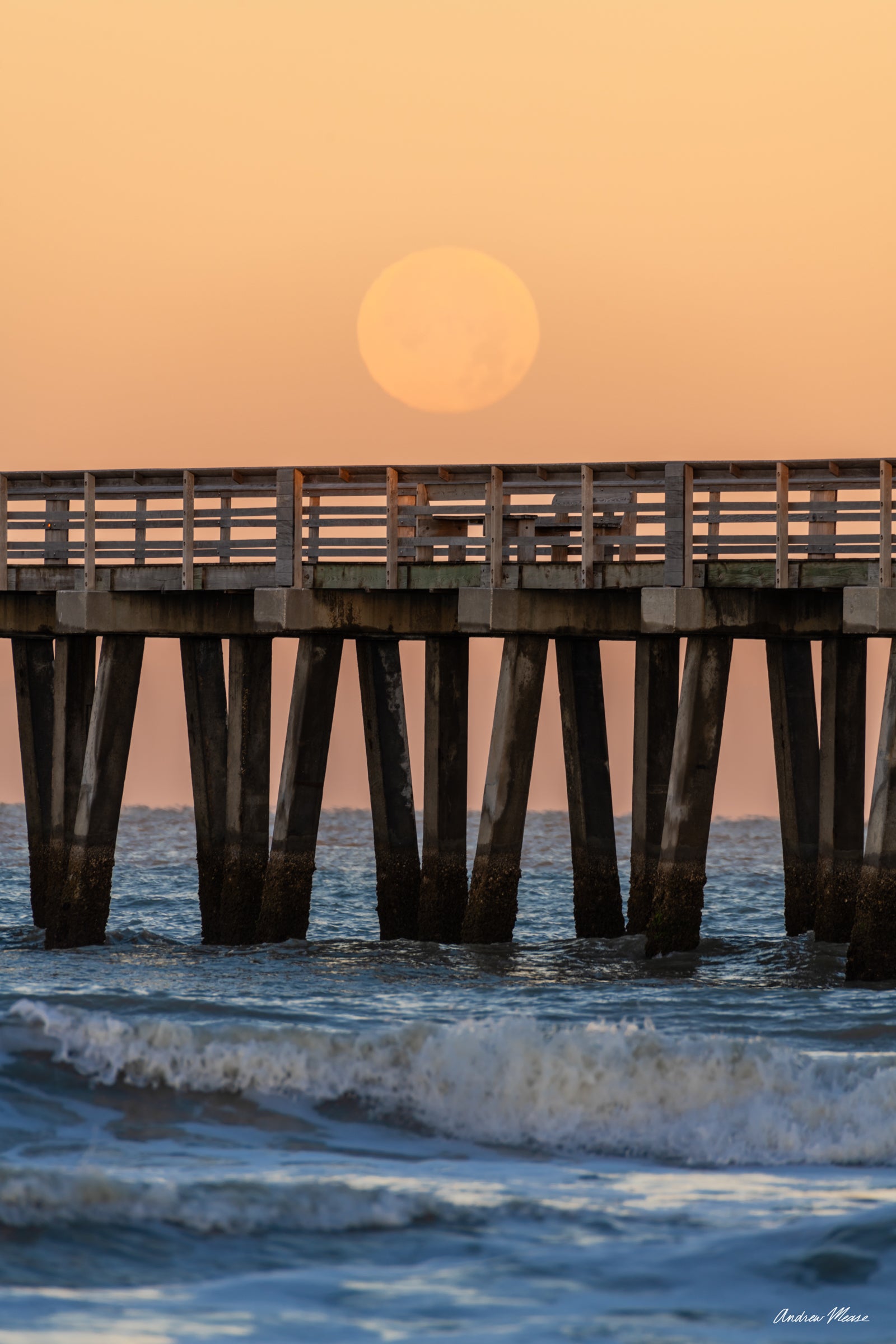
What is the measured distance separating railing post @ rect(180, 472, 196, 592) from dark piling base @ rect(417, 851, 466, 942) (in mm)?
3834

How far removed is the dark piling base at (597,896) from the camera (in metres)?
21.6

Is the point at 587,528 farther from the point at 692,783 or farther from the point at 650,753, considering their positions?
the point at 650,753

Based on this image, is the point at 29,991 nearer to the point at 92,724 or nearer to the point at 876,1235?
the point at 92,724

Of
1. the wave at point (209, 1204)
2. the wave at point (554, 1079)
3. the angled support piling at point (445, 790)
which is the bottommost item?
the wave at point (209, 1204)

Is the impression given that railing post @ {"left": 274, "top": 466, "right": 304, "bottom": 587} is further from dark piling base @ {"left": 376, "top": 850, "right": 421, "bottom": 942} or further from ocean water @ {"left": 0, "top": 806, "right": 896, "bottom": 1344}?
ocean water @ {"left": 0, "top": 806, "right": 896, "bottom": 1344}

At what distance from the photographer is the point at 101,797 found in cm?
2091

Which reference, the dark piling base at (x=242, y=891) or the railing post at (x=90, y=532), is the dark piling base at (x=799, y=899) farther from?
the railing post at (x=90, y=532)

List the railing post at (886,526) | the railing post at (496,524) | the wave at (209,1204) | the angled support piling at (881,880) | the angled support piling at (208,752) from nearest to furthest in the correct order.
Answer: the wave at (209,1204), the angled support piling at (881,880), the railing post at (886,526), the railing post at (496,524), the angled support piling at (208,752)

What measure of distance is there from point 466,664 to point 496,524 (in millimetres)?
2152

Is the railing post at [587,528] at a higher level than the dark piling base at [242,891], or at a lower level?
higher

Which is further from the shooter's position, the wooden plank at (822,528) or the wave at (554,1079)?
the wooden plank at (822,528)

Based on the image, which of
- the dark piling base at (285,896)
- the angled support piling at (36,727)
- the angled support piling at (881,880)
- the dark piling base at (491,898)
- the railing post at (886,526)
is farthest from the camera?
the angled support piling at (36,727)

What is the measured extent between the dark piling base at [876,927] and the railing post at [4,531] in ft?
34.1

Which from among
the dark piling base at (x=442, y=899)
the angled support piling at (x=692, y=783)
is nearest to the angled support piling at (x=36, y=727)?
the dark piling base at (x=442, y=899)
